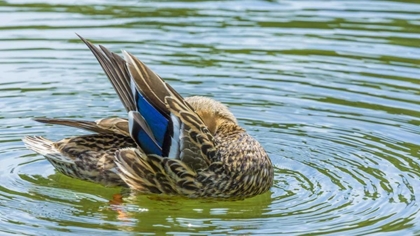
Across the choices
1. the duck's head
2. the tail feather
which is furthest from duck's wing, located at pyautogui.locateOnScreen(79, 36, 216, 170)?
the tail feather

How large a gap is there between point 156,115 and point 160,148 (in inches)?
11.5

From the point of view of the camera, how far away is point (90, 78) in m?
13.0

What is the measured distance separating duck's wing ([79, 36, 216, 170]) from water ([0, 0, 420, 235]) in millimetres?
413

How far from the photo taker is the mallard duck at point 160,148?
9523 millimetres

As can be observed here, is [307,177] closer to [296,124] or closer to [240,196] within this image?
[240,196]

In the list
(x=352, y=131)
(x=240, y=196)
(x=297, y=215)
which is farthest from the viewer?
(x=352, y=131)

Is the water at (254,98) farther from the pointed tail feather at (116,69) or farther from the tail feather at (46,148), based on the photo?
the pointed tail feather at (116,69)

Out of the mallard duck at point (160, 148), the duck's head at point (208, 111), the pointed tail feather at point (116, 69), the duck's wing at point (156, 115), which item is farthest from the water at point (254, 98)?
the pointed tail feather at point (116, 69)

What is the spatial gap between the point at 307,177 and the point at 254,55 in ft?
13.1

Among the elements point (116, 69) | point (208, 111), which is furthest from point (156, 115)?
point (208, 111)

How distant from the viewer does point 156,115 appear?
9.56 m

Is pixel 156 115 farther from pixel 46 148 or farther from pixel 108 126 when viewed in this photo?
pixel 46 148

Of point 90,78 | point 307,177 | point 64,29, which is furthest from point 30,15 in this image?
point 307,177

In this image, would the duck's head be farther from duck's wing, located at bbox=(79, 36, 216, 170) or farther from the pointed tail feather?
the pointed tail feather
